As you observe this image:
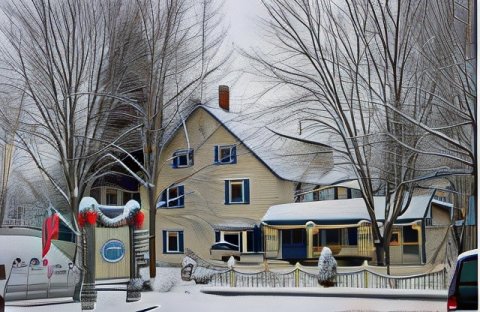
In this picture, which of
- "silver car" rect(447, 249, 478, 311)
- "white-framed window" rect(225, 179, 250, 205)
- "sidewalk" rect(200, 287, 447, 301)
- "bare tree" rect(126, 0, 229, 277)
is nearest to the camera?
"silver car" rect(447, 249, 478, 311)

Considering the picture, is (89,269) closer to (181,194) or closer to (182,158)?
(181,194)

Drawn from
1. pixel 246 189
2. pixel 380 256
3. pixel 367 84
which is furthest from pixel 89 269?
pixel 367 84

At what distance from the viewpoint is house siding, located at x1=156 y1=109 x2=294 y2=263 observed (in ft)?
12.6

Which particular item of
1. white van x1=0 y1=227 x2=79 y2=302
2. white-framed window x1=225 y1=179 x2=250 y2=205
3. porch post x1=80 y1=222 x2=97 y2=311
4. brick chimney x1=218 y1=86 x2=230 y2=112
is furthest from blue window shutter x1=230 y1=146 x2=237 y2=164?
white van x1=0 y1=227 x2=79 y2=302

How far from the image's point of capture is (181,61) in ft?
13.1

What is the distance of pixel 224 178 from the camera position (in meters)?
3.91

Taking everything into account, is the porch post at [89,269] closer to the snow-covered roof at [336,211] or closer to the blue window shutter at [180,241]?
the blue window shutter at [180,241]

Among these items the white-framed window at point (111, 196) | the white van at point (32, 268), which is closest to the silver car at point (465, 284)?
the white-framed window at point (111, 196)

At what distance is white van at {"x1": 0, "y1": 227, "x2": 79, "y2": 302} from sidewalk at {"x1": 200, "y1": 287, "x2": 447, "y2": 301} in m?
1.06

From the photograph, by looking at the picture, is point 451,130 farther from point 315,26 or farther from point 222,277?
point 222,277

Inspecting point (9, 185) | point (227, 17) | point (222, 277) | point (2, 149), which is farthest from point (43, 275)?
point (227, 17)

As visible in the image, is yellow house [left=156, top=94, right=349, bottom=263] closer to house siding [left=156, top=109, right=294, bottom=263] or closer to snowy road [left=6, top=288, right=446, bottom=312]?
house siding [left=156, top=109, right=294, bottom=263]

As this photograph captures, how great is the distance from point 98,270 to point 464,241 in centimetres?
244

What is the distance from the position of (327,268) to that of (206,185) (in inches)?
38.2
